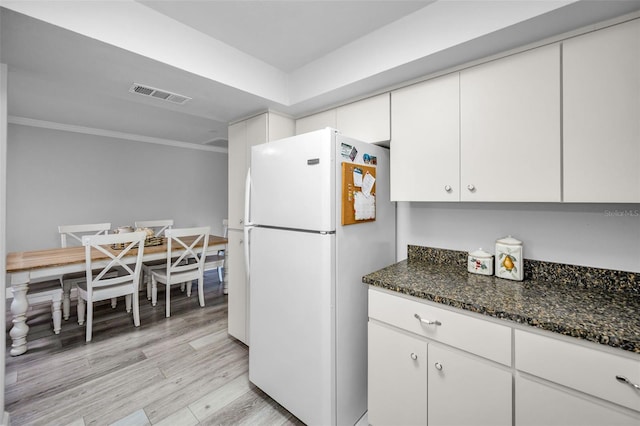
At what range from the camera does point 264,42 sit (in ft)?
5.90

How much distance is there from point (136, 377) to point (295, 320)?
4.85 feet

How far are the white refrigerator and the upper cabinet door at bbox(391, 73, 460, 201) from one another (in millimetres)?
167

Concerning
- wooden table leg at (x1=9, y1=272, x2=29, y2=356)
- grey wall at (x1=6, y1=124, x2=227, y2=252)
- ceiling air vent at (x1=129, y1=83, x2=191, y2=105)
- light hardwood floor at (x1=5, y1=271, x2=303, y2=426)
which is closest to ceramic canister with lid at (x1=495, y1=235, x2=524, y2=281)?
light hardwood floor at (x1=5, y1=271, x2=303, y2=426)

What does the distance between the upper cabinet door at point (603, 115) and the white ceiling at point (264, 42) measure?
114 mm

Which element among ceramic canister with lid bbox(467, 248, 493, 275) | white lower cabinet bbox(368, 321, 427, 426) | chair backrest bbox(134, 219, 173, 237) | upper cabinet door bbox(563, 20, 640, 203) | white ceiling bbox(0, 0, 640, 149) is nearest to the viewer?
upper cabinet door bbox(563, 20, 640, 203)

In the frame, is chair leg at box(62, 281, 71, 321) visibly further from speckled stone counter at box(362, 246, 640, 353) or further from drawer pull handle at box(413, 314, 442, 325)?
drawer pull handle at box(413, 314, 442, 325)

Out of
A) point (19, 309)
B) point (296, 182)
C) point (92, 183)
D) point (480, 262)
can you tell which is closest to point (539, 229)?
point (480, 262)

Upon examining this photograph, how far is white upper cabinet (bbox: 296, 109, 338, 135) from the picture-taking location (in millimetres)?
2186

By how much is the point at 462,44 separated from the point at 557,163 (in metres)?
0.73

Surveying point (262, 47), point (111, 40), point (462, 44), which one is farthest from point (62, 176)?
point (462, 44)

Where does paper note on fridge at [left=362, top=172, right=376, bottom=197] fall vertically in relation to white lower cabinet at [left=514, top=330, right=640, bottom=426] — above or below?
above

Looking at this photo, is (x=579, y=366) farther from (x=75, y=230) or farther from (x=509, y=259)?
(x=75, y=230)

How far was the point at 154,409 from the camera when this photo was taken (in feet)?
5.81

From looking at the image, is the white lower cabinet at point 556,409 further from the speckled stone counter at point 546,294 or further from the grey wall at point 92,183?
the grey wall at point 92,183
